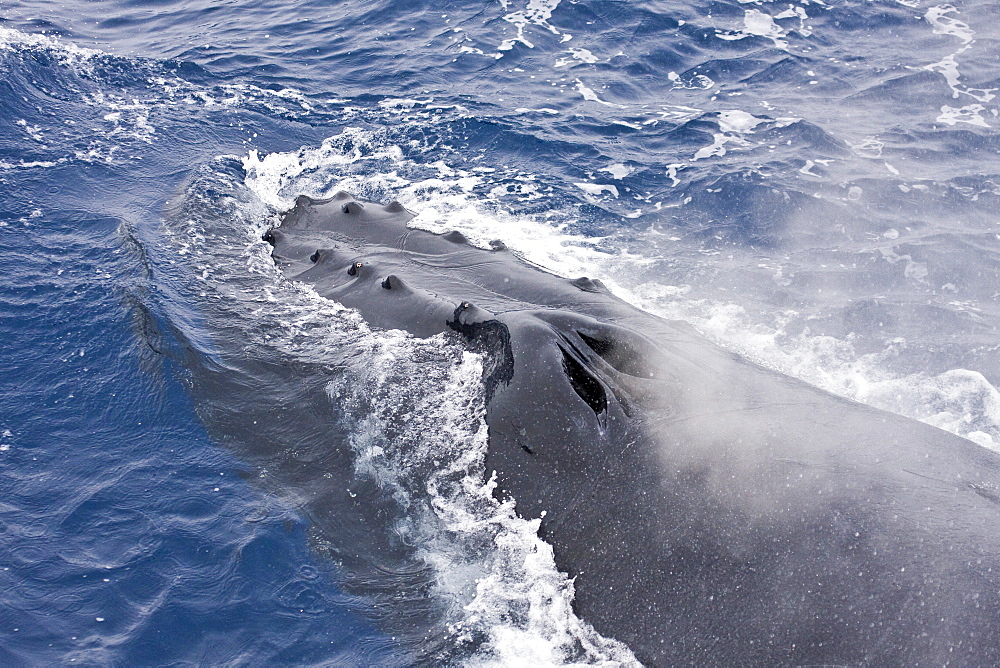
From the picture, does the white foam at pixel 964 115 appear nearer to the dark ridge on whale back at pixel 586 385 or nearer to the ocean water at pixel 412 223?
the ocean water at pixel 412 223

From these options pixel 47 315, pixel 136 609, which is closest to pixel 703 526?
pixel 136 609

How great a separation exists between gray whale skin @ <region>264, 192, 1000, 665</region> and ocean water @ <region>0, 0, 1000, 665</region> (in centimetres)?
52

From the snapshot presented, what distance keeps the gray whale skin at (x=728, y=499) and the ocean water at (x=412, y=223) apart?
52 cm

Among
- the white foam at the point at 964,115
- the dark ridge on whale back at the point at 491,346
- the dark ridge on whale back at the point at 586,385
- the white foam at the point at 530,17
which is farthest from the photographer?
the white foam at the point at 530,17

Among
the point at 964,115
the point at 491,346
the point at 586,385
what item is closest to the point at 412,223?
the point at 491,346

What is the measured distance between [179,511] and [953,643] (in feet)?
28.1

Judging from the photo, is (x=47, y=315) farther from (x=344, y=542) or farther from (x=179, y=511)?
(x=344, y=542)

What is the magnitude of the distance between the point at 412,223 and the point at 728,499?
790cm

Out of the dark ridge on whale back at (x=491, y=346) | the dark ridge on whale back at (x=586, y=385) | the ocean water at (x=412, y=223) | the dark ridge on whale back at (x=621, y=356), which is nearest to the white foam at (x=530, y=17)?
the ocean water at (x=412, y=223)

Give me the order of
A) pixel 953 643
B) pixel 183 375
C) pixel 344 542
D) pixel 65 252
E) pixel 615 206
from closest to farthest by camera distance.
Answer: pixel 953 643 < pixel 344 542 < pixel 183 375 < pixel 65 252 < pixel 615 206

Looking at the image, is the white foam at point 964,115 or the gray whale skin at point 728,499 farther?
the white foam at point 964,115

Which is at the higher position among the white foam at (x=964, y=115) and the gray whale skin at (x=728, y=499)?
the gray whale skin at (x=728, y=499)

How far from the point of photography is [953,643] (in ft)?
22.3

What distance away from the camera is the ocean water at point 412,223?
9.35 metres
